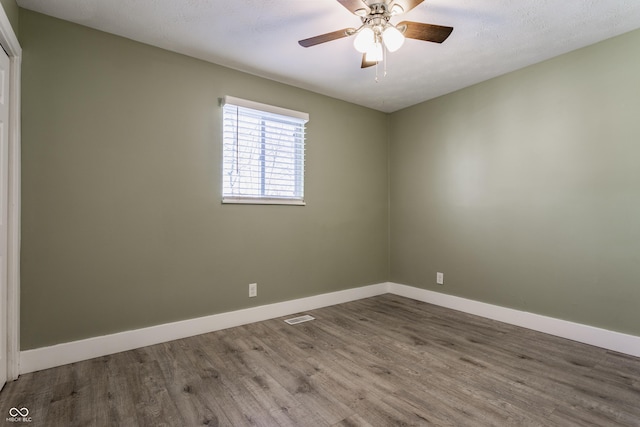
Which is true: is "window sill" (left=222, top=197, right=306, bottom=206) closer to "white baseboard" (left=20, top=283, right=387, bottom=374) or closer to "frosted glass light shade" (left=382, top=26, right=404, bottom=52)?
"white baseboard" (left=20, top=283, right=387, bottom=374)

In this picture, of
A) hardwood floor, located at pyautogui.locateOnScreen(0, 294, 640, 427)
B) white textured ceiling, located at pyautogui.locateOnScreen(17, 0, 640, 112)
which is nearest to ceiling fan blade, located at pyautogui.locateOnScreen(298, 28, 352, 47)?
white textured ceiling, located at pyautogui.locateOnScreen(17, 0, 640, 112)

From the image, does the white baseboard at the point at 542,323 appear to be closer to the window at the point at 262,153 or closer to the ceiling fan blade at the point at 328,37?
the window at the point at 262,153

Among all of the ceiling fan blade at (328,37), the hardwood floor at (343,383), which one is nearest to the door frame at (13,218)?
the hardwood floor at (343,383)

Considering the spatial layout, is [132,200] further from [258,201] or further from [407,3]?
[407,3]

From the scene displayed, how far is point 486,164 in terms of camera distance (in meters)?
3.24

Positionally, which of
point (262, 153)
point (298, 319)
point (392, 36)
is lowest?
point (298, 319)

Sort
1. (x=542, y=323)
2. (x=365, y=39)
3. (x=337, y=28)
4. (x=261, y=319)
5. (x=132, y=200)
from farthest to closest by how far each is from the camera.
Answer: (x=261, y=319), (x=542, y=323), (x=132, y=200), (x=337, y=28), (x=365, y=39)

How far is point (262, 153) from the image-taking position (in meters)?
3.11

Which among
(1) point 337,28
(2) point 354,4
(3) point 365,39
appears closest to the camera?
(2) point 354,4

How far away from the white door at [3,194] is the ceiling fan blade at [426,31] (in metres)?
2.43

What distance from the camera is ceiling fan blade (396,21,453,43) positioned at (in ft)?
6.02

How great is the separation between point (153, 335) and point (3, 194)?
1399 mm

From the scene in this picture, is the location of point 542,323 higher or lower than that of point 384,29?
lower

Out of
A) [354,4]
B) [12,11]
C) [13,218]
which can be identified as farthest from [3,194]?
[354,4]
